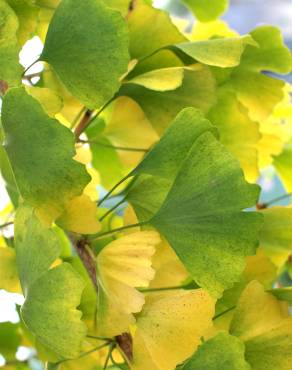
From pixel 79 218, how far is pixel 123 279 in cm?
3

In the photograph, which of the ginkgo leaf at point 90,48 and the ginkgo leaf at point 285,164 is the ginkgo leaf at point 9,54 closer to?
the ginkgo leaf at point 90,48

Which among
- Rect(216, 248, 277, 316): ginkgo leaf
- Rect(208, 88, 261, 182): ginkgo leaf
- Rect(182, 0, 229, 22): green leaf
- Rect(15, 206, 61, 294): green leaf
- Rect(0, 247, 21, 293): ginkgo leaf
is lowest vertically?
Rect(216, 248, 277, 316): ginkgo leaf

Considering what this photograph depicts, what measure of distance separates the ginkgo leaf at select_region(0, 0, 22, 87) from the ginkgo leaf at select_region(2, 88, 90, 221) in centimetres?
2

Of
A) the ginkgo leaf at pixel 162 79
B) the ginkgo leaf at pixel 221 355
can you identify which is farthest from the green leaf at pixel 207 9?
the ginkgo leaf at pixel 221 355

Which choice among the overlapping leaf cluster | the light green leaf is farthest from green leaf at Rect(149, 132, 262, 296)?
the light green leaf

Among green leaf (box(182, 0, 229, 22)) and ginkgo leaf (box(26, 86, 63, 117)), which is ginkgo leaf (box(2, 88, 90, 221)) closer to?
ginkgo leaf (box(26, 86, 63, 117))

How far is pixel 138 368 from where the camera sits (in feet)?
0.88

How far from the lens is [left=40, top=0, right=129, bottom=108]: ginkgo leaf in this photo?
0.88 ft

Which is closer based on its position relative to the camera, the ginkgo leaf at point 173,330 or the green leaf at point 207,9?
the ginkgo leaf at point 173,330

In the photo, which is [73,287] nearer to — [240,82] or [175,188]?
[175,188]

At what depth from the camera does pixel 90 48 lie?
0.27m

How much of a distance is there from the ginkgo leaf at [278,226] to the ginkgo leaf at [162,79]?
0.23 ft

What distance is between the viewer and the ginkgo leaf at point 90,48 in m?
0.27

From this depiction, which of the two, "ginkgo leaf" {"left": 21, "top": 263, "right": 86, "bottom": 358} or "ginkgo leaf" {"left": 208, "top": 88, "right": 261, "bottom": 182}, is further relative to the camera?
"ginkgo leaf" {"left": 208, "top": 88, "right": 261, "bottom": 182}
